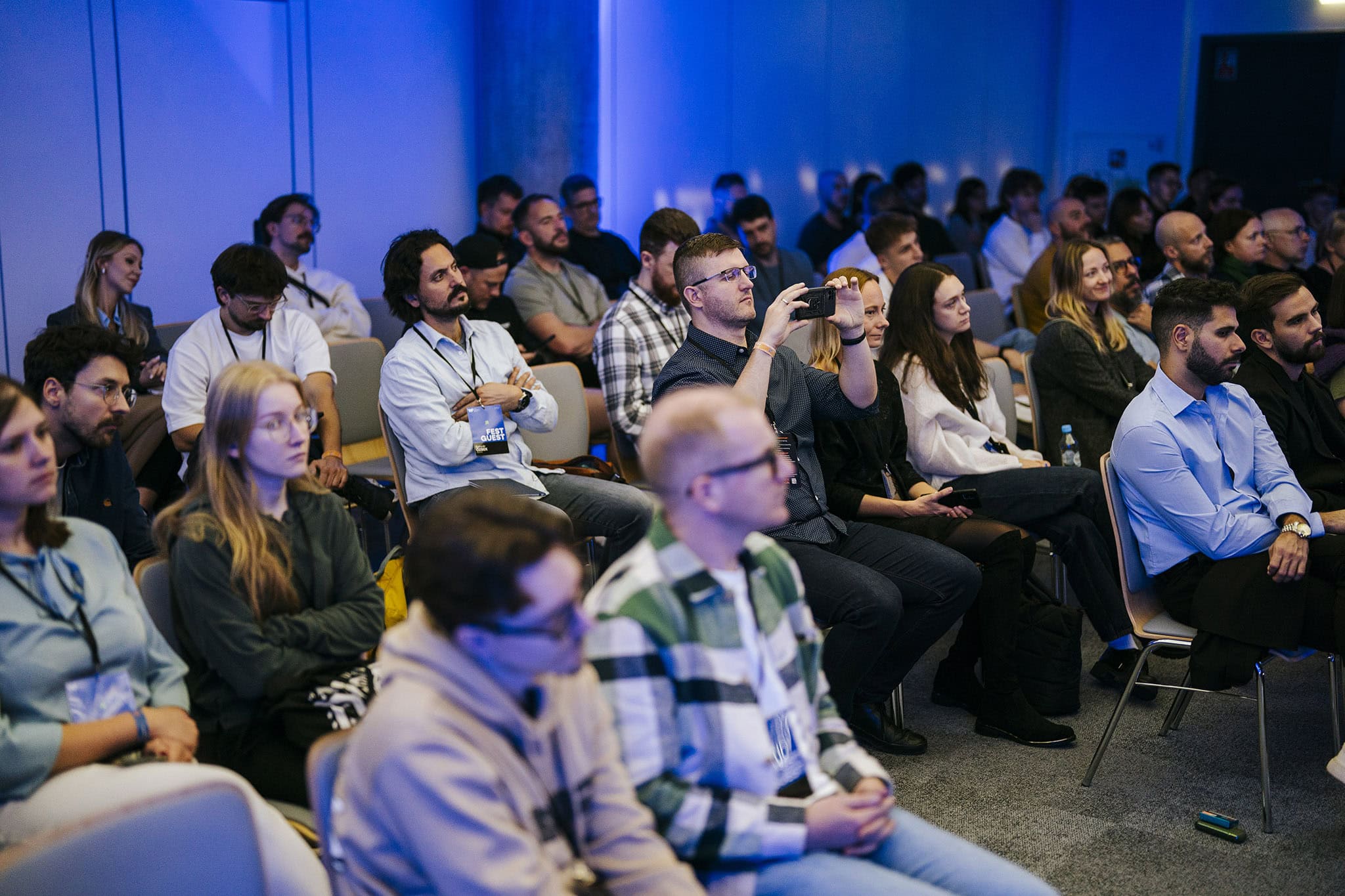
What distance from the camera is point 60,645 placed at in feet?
6.81

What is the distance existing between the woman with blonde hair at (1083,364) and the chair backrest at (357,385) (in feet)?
8.26

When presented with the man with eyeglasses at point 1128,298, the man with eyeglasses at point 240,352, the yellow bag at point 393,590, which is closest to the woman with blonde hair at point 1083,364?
the man with eyeglasses at point 1128,298

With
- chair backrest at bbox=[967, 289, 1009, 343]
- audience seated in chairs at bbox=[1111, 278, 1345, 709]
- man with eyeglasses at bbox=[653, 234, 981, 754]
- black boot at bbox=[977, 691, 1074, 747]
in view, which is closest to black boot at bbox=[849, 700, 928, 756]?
man with eyeglasses at bbox=[653, 234, 981, 754]

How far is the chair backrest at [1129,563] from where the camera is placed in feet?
10.3

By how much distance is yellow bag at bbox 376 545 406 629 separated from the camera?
9.62ft

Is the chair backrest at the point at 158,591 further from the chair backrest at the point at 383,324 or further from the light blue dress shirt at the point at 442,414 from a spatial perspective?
the chair backrest at the point at 383,324

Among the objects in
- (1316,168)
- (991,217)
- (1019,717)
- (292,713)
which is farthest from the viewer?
(1316,168)

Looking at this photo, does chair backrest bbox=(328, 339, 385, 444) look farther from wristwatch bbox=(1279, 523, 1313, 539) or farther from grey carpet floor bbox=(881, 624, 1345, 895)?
wristwatch bbox=(1279, 523, 1313, 539)

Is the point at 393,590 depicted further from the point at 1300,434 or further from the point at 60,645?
the point at 1300,434

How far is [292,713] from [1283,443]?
2.88 metres

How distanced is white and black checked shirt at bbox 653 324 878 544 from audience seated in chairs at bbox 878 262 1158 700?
0.57m

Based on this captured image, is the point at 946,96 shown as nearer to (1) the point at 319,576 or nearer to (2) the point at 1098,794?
(2) the point at 1098,794

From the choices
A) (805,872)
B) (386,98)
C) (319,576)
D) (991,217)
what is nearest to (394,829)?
(805,872)

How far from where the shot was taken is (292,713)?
2256 mm
